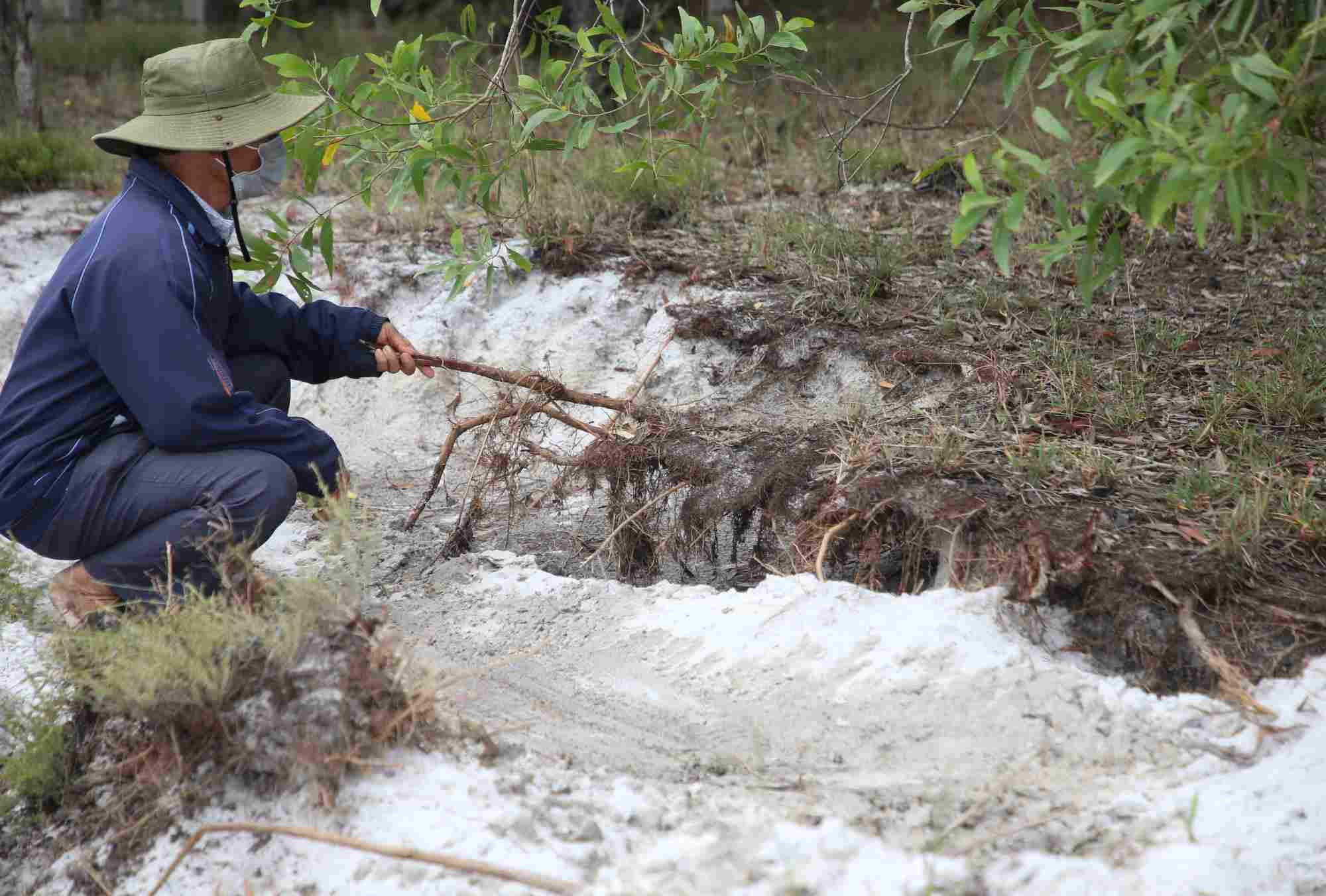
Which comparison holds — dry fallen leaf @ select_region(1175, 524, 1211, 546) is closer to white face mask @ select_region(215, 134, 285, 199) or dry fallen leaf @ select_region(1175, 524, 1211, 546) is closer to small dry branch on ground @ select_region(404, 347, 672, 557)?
small dry branch on ground @ select_region(404, 347, 672, 557)

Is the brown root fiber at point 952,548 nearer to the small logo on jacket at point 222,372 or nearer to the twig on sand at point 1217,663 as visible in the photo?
the twig on sand at point 1217,663

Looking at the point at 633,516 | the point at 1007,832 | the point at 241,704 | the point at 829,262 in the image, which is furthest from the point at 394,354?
the point at 1007,832

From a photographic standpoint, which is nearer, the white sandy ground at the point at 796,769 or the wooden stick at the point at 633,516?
the white sandy ground at the point at 796,769

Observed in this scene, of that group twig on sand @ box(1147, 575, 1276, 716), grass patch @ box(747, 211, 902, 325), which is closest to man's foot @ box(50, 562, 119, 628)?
grass patch @ box(747, 211, 902, 325)

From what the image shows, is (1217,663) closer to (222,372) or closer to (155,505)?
(222,372)

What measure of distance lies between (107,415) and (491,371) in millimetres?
1089

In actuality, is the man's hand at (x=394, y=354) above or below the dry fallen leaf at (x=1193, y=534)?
above

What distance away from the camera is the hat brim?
2.69 metres

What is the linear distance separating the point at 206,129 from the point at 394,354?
0.80m

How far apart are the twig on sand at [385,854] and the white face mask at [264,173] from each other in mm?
1628

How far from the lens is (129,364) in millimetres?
2545

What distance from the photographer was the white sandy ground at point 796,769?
5.94 ft

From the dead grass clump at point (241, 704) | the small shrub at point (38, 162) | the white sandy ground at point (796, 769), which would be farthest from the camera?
the small shrub at point (38, 162)

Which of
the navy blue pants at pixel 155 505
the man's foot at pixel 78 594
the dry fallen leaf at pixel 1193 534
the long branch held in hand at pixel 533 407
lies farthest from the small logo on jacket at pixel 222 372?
the dry fallen leaf at pixel 1193 534
